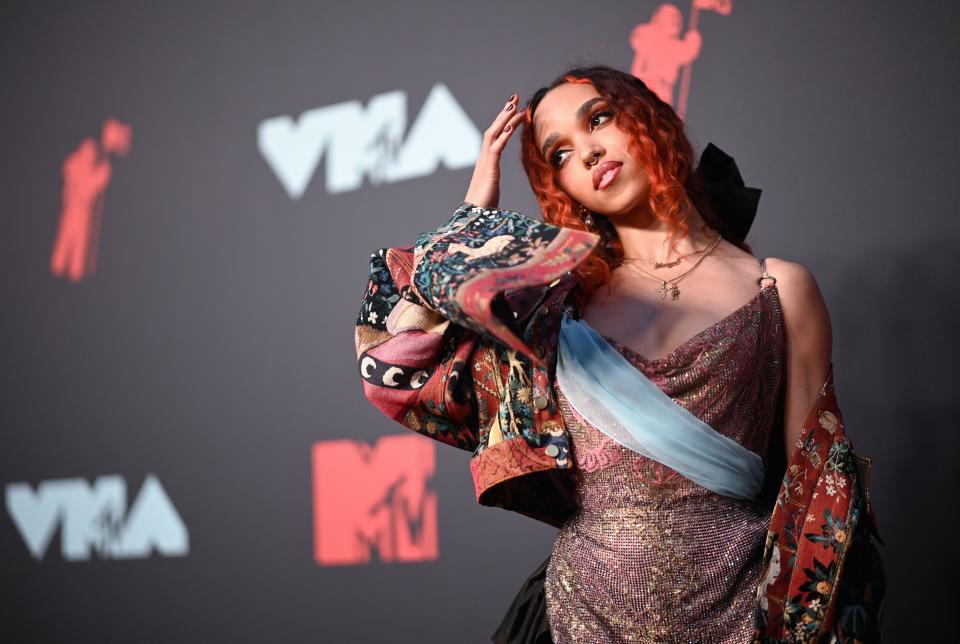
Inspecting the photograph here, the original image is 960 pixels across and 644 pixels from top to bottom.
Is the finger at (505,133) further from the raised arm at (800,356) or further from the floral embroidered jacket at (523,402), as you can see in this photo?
the raised arm at (800,356)

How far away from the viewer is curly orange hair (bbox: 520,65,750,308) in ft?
3.98

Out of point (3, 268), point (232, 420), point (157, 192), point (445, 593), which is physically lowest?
point (445, 593)

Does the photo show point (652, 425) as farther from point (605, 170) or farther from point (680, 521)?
point (605, 170)

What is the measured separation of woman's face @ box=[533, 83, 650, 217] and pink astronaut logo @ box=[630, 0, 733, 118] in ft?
2.51

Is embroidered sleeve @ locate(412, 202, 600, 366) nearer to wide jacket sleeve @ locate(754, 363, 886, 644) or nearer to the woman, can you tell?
the woman

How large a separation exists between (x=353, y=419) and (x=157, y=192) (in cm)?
84

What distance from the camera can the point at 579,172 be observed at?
3.99ft

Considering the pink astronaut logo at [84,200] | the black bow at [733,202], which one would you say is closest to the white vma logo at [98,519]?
the pink astronaut logo at [84,200]

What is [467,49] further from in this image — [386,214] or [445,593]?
[445,593]

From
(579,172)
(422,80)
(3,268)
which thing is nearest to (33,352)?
(3,268)

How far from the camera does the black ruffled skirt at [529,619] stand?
1.17 metres

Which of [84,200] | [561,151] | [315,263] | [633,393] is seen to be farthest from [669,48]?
[84,200]

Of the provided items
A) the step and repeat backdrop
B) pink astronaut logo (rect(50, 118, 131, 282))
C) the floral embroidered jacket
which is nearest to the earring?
the floral embroidered jacket

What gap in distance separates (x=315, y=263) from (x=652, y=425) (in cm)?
139
